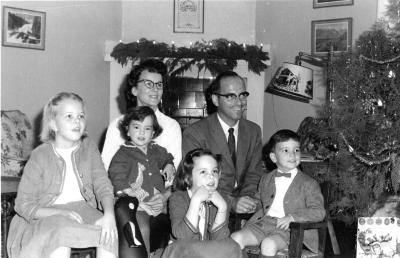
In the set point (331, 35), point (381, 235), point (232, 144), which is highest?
point (331, 35)

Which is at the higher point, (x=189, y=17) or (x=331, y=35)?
(x=189, y=17)

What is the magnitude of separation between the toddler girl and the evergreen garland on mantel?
10.2 ft

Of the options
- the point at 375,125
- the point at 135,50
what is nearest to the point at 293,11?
the point at 135,50

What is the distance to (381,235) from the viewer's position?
112 inches

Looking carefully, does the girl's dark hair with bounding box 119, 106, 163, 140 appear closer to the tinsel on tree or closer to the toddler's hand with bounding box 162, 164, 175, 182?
the toddler's hand with bounding box 162, 164, 175, 182

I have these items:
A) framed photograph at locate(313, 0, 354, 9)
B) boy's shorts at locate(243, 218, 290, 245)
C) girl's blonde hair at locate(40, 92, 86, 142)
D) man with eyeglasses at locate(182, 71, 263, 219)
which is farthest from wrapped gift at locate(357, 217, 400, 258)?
framed photograph at locate(313, 0, 354, 9)

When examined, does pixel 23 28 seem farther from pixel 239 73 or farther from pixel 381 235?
pixel 381 235

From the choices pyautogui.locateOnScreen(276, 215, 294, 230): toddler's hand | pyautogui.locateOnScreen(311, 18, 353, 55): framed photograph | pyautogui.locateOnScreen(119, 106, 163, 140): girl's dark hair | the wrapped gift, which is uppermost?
pyautogui.locateOnScreen(311, 18, 353, 55): framed photograph

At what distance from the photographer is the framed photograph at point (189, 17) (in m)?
6.61

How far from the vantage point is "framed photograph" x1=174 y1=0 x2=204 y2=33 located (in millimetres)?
6609

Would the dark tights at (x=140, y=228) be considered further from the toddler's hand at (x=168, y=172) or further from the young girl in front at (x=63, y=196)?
the toddler's hand at (x=168, y=172)

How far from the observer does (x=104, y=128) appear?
6.30 m

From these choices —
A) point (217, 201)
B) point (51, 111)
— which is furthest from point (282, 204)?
point (51, 111)

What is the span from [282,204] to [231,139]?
1.95 ft
